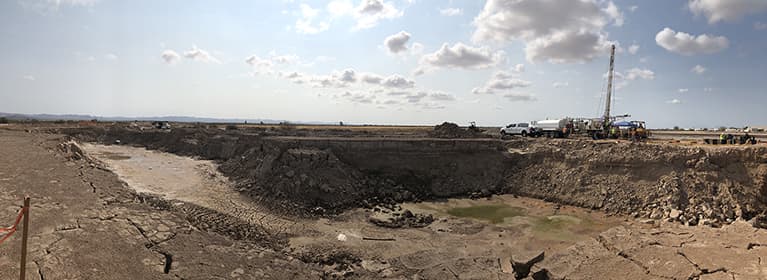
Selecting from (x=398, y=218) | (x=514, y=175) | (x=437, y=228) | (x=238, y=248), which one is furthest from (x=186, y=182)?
(x=514, y=175)

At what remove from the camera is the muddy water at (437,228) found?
11977mm

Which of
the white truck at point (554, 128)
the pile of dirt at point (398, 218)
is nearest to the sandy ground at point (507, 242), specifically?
the pile of dirt at point (398, 218)

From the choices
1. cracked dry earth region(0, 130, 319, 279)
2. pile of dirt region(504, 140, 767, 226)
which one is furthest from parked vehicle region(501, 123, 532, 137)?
cracked dry earth region(0, 130, 319, 279)

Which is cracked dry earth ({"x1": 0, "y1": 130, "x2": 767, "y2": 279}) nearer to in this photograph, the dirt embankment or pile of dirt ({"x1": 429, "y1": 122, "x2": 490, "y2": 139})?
the dirt embankment

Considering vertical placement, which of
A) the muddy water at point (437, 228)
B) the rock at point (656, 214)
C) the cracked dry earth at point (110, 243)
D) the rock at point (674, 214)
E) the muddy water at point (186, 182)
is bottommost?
the muddy water at point (437, 228)

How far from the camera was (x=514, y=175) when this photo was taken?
75.0ft

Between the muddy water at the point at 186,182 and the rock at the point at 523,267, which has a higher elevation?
the muddy water at the point at 186,182

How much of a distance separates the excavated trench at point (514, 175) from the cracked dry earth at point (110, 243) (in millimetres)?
6507

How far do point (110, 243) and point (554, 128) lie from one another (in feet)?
103

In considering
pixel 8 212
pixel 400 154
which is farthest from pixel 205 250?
pixel 400 154

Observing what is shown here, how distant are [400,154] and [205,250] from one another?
53.1 feet

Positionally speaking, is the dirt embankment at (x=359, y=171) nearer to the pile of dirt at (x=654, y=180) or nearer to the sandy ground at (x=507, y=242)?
the sandy ground at (x=507, y=242)

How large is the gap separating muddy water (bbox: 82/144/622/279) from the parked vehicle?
1253 centimetres

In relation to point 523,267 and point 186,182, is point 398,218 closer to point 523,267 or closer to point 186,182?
point 523,267
